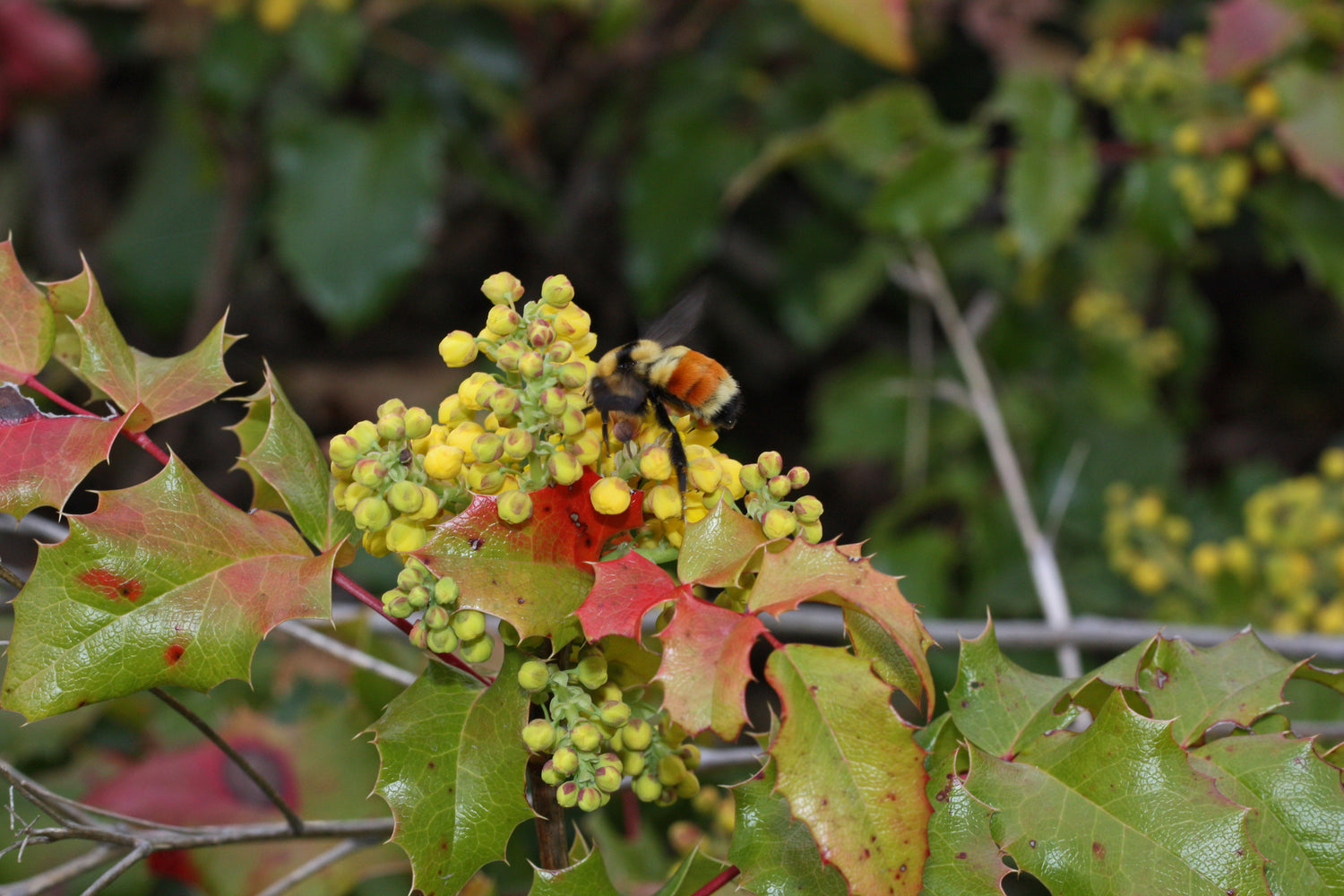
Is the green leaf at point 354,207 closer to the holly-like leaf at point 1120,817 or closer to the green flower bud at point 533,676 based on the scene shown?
the green flower bud at point 533,676

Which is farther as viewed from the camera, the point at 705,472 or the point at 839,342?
the point at 839,342

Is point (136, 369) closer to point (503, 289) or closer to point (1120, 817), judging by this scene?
point (503, 289)

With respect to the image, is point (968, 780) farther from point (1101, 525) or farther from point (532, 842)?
point (1101, 525)

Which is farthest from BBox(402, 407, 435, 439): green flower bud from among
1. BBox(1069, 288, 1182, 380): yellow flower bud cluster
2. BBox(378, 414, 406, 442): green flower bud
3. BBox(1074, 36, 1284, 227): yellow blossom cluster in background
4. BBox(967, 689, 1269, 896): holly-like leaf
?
BBox(1069, 288, 1182, 380): yellow flower bud cluster

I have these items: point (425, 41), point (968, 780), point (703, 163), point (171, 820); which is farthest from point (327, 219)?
point (968, 780)

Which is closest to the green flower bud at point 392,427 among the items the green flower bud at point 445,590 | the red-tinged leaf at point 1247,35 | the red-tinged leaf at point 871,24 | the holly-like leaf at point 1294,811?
the green flower bud at point 445,590

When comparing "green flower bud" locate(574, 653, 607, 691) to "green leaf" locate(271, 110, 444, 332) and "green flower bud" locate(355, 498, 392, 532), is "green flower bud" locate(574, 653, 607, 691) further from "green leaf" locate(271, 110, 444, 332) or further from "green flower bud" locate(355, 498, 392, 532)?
"green leaf" locate(271, 110, 444, 332)
